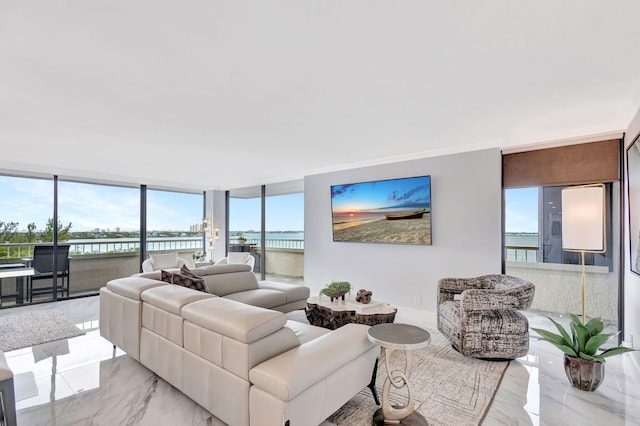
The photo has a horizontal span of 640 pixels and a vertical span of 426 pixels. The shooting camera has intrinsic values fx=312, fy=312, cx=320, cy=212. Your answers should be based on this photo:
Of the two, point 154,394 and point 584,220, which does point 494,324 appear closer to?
point 584,220

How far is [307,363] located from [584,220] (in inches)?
113

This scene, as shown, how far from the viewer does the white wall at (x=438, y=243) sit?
12.6ft

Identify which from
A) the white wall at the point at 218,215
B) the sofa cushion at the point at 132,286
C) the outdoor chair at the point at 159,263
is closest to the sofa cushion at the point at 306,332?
the sofa cushion at the point at 132,286

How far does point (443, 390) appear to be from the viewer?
7.97 feet

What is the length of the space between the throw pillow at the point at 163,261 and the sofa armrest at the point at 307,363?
4776 millimetres

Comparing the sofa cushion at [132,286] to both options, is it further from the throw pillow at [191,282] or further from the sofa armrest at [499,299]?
the sofa armrest at [499,299]

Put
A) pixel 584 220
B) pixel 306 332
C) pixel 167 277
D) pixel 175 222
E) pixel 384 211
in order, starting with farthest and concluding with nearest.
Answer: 1. pixel 175 222
2. pixel 384 211
3. pixel 167 277
4. pixel 584 220
5. pixel 306 332

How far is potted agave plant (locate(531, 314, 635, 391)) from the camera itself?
2389 mm

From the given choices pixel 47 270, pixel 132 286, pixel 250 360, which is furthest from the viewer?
pixel 47 270

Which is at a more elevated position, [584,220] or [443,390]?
[584,220]

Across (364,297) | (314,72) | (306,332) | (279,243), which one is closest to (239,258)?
(279,243)

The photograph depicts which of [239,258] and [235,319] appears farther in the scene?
[239,258]

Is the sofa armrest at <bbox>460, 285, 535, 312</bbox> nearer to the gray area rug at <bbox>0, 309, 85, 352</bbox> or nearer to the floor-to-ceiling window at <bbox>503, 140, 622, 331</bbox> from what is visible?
the floor-to-ceiling window at <bbox>503, 140, 622, 331</bbox>

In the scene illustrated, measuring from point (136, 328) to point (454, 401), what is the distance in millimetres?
2595
